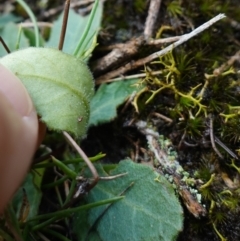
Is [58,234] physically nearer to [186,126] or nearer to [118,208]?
[118,208]

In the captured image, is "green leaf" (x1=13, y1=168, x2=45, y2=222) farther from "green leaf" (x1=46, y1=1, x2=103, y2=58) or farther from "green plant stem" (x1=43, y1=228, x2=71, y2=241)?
"green leaf" (x1=46, y1=1, x2=103, y2=58)

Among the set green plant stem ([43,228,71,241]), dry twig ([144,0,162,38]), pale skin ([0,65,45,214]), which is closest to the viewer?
pale skin ([0,65,45,214])

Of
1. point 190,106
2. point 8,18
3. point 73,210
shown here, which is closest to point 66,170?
point 73,210

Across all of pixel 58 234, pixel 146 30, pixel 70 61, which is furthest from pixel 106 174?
pixel 146 30

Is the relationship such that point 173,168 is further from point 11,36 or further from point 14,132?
point 11,36

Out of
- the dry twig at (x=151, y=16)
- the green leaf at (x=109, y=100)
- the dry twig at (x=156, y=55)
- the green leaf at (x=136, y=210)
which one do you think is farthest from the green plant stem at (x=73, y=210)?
the dry twig at (x=151, y=16)

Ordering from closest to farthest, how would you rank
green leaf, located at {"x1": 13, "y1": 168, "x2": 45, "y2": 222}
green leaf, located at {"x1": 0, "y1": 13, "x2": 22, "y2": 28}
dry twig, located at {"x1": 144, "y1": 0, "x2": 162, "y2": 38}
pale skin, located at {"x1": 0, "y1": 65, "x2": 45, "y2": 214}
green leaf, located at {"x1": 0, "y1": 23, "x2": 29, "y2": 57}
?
pale skin, located at {"x1": 0, "y1": 65, "x2": 45, "y2": 214}
green leaf, located at {"x1": 13, "y1": 168, "x2": 45, "y2": 222}
dry twig, located at {"x1": 144, "y1": 0, "x2": 162, "y2": 38}
green leaf, located at {"x1": 0, "y1": 23, "x2": 29, "y2": 57}
green leaf, located at {"x1": 0, "y1": 13, "x2": 22, "y2": 28}

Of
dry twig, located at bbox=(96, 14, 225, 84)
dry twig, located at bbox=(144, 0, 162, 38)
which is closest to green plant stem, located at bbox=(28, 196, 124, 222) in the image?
dry twig, located at bbox=(96, 14, 225, 84)

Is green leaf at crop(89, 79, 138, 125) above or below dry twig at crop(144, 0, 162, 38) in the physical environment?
below
